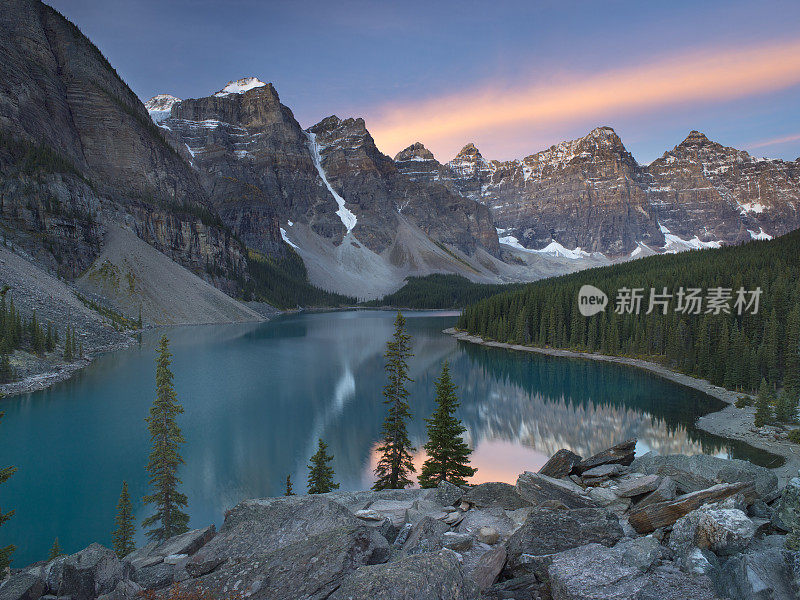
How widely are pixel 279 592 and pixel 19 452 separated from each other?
2757cm

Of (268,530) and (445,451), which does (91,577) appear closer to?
(268,530)

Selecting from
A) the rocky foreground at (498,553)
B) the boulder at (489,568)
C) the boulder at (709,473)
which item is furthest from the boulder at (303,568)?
the boulder at (709,473)

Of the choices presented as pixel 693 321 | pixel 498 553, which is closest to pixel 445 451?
pixel 498 553

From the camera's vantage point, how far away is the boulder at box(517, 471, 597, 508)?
9.94 metres

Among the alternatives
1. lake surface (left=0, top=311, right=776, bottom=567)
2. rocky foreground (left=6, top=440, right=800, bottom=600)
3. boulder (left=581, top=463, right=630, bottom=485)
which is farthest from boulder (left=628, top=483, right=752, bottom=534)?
lake surface (left=0, top=311, right=776, bottom=567)

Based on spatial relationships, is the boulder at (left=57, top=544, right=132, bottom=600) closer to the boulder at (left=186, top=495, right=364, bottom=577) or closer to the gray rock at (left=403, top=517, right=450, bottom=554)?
the boulder at (left=186, top=495, right=364, bottom=577)

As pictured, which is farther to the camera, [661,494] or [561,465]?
[561,465]

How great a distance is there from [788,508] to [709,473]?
5.52 metres

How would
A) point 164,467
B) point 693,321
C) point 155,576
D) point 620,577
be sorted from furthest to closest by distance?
point 693,321 < point 164,467 < point 155,576 < point 620,577

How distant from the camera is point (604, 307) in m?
74.8

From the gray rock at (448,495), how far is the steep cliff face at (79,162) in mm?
96691

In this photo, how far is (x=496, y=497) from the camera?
10.9 meters

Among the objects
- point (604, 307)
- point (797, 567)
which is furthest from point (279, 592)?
point (604, 307)

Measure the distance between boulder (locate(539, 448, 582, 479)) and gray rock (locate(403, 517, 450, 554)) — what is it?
5.31 m
